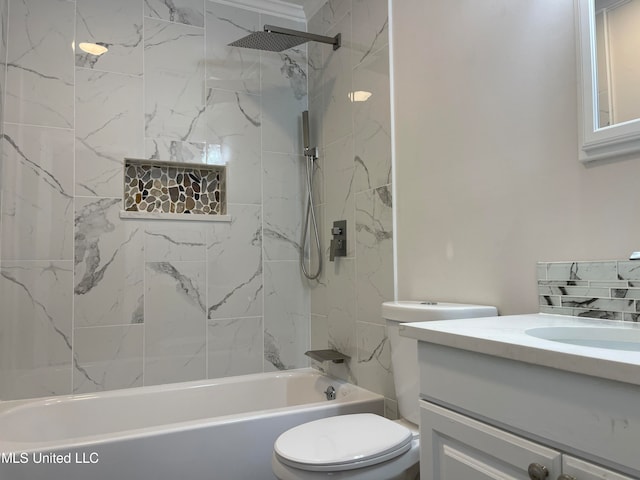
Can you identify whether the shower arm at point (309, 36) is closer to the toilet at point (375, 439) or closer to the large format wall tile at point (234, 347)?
the toilet at point (375, 439)

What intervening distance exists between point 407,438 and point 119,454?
3.40ft

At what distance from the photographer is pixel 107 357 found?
2.33 m

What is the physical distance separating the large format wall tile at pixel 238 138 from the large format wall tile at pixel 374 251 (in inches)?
29.9

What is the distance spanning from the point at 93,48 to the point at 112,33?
0.43 ft

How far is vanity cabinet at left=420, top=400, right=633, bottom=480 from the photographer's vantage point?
0.75 meters

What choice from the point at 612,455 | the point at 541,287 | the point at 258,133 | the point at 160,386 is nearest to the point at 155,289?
the point at 160,386

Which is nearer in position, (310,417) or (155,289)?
(310,417)

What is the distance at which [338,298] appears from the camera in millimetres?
2449

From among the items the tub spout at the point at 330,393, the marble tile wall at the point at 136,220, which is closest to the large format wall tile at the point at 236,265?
the marble tile wall at the point at 136,220

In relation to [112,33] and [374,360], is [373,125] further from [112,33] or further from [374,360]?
[112,33]

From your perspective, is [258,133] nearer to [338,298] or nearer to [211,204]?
[211,204]

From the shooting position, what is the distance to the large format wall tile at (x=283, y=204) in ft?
8.98

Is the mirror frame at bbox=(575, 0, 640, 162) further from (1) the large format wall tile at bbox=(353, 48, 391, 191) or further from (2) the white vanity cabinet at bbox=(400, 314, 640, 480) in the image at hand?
(1) the large format wall tile at bbox=(353, 48, 391, 191)

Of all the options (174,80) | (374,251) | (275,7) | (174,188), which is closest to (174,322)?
(174,188)
